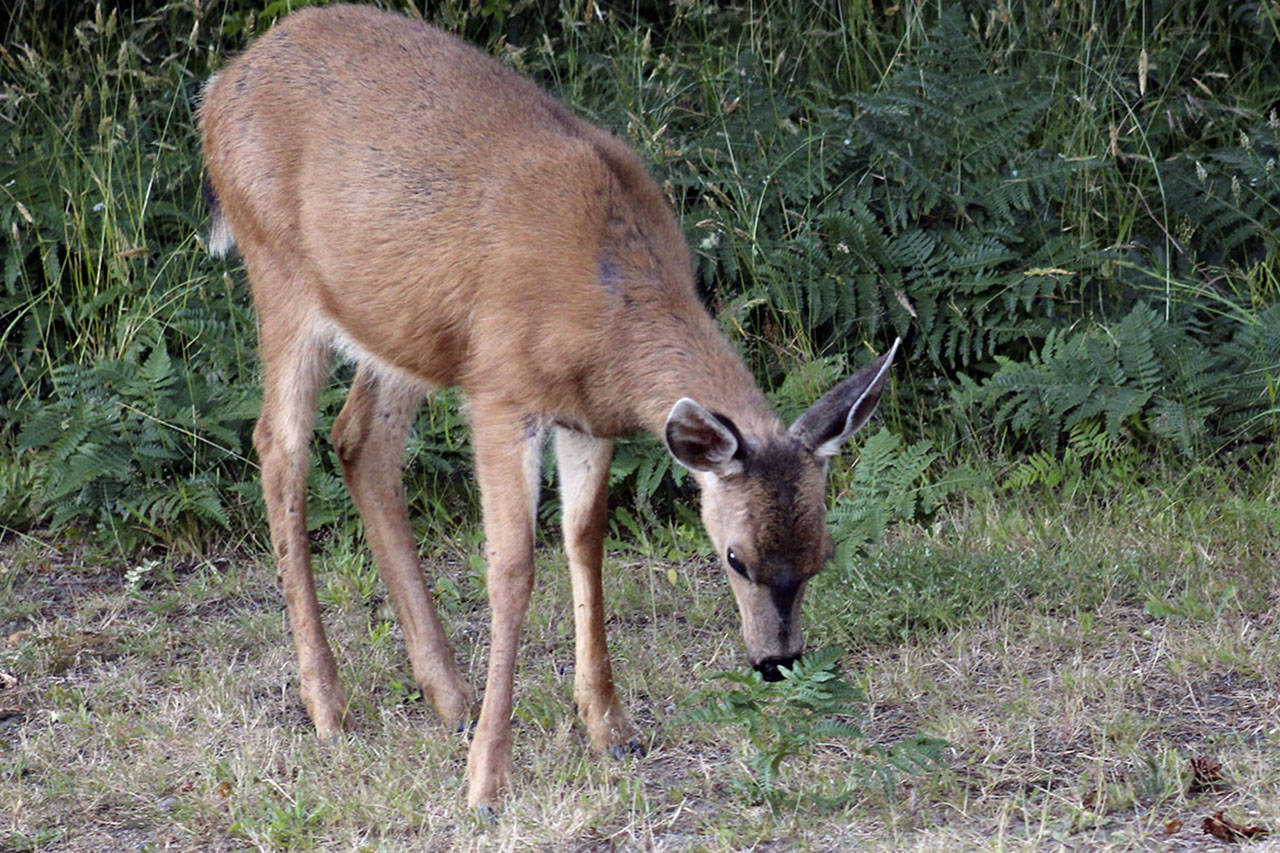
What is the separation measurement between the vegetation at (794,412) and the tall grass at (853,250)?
0.02 meters

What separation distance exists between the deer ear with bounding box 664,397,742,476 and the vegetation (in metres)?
0.63

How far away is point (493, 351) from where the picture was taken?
5.02 m

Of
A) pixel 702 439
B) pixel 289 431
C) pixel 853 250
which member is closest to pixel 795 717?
pixel 702 439

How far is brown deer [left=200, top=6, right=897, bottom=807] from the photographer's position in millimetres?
4641

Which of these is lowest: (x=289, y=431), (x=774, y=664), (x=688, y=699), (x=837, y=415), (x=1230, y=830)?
(x=688, y=699)

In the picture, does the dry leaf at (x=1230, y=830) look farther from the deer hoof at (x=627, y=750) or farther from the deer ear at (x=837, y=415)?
the deer hoof at (x=627, y=750)

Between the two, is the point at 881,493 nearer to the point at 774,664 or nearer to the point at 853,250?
the point at 853,250

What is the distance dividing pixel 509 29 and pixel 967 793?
203 inches

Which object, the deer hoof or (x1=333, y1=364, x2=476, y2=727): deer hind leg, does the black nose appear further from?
(x1=333, y1=364, x2=476, y2=727): deer hind leg

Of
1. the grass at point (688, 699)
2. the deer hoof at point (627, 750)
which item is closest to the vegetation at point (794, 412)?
the grass at point (688, 699)

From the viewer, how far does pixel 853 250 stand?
7.02 metres

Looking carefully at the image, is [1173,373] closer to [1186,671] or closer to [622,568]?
[1186,671]

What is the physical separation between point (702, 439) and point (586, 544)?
0.98 m

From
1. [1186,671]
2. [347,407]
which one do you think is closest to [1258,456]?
[1186,671]
